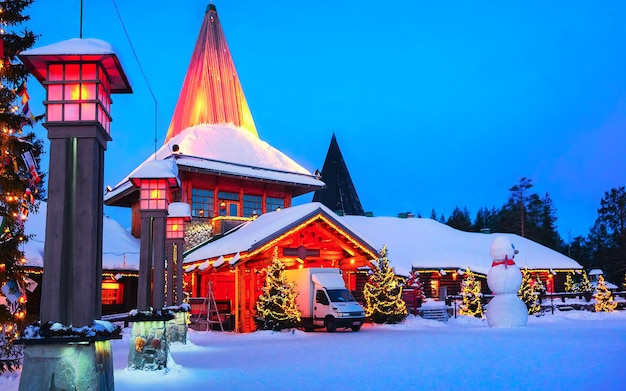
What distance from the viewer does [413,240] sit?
3997 centimetres

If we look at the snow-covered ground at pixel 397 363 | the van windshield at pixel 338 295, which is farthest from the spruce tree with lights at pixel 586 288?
the van windshield at pixel 338 295

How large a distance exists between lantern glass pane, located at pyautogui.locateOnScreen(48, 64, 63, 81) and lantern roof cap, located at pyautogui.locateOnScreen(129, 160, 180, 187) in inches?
238

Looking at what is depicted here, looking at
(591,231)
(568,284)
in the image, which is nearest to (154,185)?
(568,284)

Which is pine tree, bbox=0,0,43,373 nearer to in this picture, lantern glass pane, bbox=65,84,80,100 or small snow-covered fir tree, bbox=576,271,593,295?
lantern glass pane, bbox=65,84,80,100

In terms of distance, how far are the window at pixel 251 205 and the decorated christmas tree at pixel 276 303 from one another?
1054 centimetres

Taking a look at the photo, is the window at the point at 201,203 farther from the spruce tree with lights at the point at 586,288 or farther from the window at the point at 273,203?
the spruce tree with lights at the point at 586,288

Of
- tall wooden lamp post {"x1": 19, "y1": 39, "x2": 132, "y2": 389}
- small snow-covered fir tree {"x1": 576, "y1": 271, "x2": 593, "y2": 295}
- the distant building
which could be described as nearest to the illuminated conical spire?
the distant building

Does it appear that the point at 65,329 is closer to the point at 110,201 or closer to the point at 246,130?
the point at 110,201

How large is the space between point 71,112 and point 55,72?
0.60 metres

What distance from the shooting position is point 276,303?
22.9 metres

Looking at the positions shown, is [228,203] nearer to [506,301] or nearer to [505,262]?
[505,262]

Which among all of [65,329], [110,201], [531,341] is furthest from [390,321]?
[65,329]

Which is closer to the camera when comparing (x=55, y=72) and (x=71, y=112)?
(x=71, y=112)

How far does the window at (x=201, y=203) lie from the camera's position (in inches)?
1257
